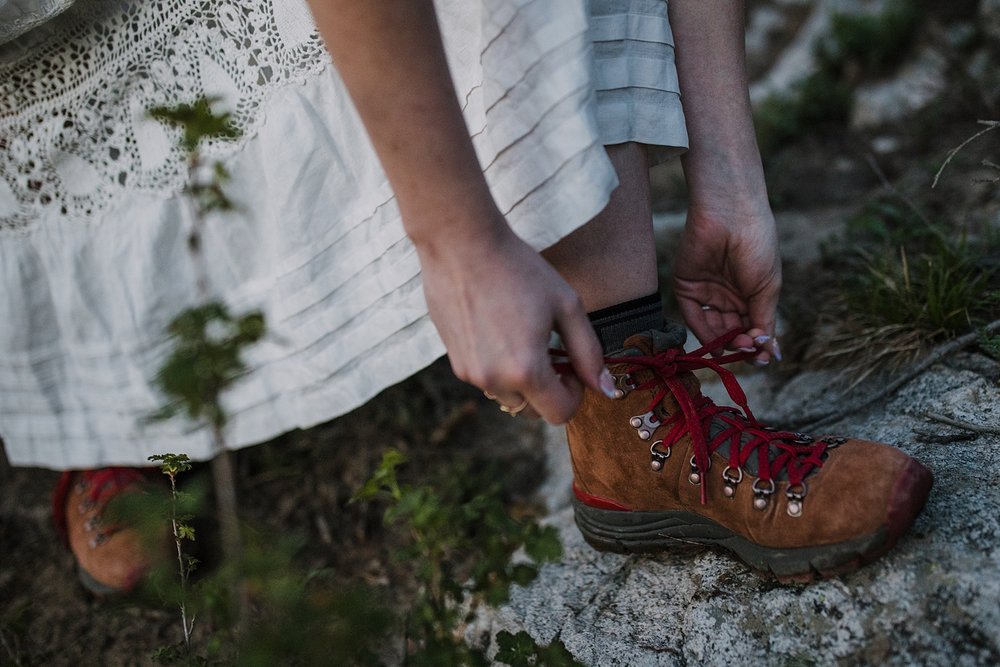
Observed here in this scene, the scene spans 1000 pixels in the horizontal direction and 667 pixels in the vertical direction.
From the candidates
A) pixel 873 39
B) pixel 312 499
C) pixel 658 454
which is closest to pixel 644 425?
pixel 658 454

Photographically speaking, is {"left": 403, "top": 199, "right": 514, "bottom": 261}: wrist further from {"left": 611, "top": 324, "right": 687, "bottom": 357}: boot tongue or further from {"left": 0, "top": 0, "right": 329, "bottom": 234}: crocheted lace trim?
{"left": 0, "top": 0, "right": 329, "bottom": 234}: crocheted lace trim

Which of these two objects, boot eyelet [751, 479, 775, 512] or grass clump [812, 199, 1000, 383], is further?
grass clump [812, 199, 1000, 383]

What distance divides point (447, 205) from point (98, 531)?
1428 mm

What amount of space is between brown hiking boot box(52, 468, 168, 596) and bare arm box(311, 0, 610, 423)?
46.7 inches

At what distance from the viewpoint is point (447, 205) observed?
0.98 meters

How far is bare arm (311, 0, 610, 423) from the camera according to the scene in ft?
3.07

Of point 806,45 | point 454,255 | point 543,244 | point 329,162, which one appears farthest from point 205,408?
point 806,45

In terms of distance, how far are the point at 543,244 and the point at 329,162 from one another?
48 centimetres

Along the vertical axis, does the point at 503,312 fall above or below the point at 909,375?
above

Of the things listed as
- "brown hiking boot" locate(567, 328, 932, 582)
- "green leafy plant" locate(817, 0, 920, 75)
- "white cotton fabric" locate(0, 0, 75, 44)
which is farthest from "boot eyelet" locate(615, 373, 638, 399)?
"green leafy plant" locate(817, 0, 920, 75)

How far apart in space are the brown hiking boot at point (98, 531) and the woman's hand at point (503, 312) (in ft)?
3.81

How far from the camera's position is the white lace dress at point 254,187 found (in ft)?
3.79

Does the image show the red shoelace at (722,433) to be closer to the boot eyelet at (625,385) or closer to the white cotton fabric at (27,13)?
the boot eyelet at (625,385)

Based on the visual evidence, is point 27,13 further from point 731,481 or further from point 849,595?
point 849,595
